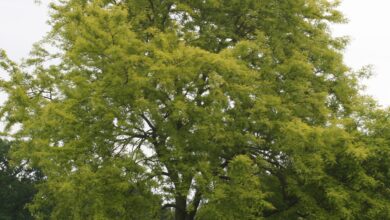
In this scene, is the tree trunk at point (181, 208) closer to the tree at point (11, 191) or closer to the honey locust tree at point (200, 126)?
the honey locust tree at point (200, 126)

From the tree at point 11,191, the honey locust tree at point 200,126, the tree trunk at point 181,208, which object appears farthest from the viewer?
the tree at point 11,191

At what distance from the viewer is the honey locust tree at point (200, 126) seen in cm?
1297

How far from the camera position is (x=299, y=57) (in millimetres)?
15672

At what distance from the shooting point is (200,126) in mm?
13211

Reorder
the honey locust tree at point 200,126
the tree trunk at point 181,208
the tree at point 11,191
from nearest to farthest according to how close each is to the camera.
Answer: the honey locust tree at point 200,126 < the tree trunk at point 181,208 < the tree at point 11,191

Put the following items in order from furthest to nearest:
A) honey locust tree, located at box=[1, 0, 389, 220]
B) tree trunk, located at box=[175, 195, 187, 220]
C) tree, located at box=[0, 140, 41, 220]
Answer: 1. tree, located at box=[0, 140, 41, 220]
2. tree trunk, located at box=[175, 195, 187, 220]
3. honey locust tree, located at box=[1, 0, 389, 220]

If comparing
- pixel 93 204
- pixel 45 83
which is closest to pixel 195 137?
pixel 93 204

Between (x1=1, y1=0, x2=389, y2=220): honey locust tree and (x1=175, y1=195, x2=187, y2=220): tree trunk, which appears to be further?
(x1=175, y1=195, x2=187, y2=220): tree trunk

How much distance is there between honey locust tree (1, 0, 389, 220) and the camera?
12974 millimetres

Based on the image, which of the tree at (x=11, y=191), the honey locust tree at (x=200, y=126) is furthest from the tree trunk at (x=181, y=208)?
the tree at (x=11, y=191)

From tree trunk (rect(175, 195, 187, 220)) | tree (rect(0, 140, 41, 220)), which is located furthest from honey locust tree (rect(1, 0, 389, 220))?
tree (rect(0, 140, 41, 220))

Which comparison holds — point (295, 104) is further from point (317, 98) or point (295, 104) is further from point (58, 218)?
point (58, 218)

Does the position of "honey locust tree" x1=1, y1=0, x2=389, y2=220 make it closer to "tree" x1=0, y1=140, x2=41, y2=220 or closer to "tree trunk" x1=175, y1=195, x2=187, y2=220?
"tree trunk" x1=175, y1=195, x2=187, y2=220

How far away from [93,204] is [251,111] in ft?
17.9
